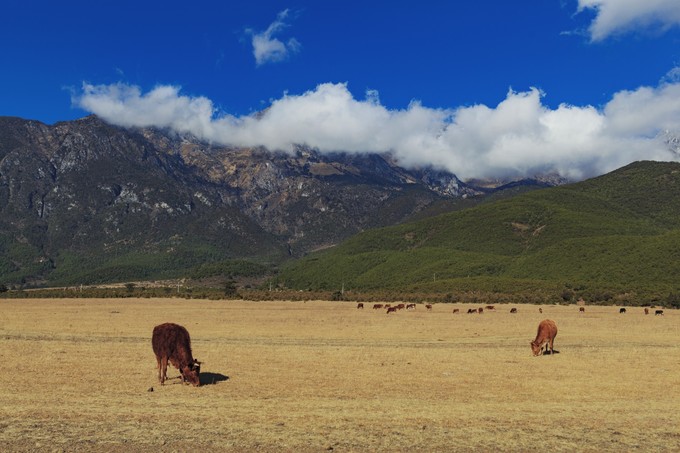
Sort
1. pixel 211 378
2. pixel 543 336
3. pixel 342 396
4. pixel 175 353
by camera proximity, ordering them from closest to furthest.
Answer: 1. pixel 342 396
2. pixel 175 353
3. pixel 211 378
4. pixel 543 336

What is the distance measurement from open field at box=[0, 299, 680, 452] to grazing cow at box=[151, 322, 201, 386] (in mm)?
504

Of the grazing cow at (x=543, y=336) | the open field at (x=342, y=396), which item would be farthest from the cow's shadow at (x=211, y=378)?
the grazing cow at (x=543, y=336)

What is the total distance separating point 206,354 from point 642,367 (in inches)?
854

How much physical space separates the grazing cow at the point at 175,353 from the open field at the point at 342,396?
1.65 feet

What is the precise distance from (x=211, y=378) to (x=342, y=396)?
625 centimetres

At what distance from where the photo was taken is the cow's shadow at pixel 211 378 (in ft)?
74.6

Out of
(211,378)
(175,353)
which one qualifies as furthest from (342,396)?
(175,353)

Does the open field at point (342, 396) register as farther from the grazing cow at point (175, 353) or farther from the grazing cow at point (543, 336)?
the grazing cow at point (543, 336)

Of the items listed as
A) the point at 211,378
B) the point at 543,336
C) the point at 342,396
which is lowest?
the point at 211,378

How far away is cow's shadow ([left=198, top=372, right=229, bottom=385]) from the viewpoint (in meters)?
22.7

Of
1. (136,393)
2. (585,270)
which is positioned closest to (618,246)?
(585,270)

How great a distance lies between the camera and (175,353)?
22750 millimetres

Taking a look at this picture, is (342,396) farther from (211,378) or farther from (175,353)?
(175,353)

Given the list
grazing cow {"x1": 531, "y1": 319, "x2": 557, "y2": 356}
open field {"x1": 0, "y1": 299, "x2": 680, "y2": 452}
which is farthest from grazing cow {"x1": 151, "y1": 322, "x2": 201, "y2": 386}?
grazing cow {"x1": 531, "y1": 319, "x2": 557, "y2": 356}
